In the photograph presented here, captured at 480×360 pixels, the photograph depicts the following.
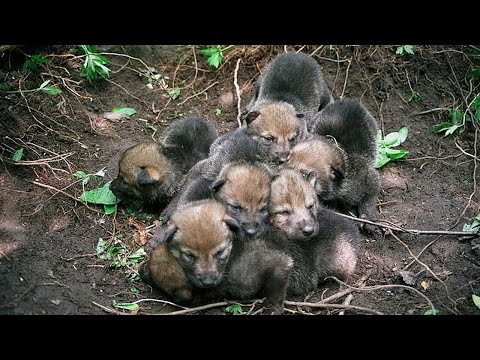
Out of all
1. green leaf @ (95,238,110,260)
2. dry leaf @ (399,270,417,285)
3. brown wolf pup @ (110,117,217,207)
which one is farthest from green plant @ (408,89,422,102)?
green leaf @ (95,238,110,260)

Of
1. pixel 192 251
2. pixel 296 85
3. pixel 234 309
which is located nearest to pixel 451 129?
pixel 296 85

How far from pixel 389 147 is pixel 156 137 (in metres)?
2.83

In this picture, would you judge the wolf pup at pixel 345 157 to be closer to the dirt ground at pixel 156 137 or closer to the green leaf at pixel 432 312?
the dirt ground at pixel 156 137

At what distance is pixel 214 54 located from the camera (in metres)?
7.99

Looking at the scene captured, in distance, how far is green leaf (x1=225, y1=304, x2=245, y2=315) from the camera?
16.8 ft

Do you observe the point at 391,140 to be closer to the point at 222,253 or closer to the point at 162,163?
the point at 162,163

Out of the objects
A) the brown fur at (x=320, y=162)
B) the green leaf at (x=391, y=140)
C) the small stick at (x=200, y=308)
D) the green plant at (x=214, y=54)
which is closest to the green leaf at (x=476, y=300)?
the brown fur at (x=320, y=162)

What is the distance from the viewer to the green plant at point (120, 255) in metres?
5.69

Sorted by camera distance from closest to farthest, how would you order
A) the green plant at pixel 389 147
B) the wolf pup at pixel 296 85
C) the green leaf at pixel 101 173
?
the green leaf at pixel 101 173
the green plant at pixel 389 147
the wolf pup at pixel 296 85

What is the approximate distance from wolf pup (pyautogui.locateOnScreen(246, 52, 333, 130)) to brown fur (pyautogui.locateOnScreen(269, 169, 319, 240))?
1699 millimetres

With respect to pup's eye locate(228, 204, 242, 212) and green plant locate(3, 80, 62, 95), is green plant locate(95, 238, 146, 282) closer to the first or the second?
pup's eye locate(228, 204, 242, 212)

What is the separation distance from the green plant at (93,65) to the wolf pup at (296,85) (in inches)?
74.5

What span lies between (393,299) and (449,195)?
182cm

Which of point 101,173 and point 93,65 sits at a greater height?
point 93,65
